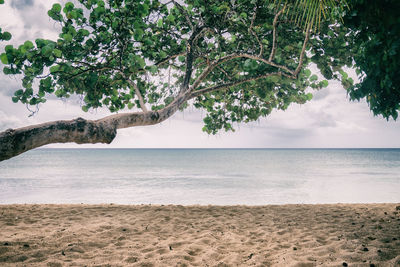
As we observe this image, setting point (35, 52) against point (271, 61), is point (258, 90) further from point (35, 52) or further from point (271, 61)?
point (35, 52)

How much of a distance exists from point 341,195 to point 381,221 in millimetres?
11923

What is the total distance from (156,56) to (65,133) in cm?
310

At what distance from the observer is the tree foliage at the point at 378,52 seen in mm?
3049

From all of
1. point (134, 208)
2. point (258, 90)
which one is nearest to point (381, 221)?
point (258, 90)

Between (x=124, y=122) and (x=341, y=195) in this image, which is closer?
(x=124, y=122)

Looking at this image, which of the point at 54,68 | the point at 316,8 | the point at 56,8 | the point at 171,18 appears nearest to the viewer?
the point at 316,8

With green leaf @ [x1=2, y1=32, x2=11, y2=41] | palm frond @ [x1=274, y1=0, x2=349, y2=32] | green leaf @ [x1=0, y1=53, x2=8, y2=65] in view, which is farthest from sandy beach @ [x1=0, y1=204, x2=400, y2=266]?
green leaf @ [x1=2, y1=32, x2=11, y2=41]

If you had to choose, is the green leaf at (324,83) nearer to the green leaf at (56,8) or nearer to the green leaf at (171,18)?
the green leaf at (171,18)

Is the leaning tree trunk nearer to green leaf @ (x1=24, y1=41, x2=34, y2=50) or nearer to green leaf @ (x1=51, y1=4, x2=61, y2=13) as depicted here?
green leaf @ (x1=24, y1=41, x2=34, y2=50)

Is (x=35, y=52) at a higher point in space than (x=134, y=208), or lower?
higher

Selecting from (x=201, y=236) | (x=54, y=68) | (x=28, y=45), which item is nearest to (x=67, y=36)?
(x=28, y=45)

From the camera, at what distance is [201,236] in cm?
431

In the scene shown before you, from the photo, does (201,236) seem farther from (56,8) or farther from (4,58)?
(56,8)

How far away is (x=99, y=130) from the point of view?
10.7ft
